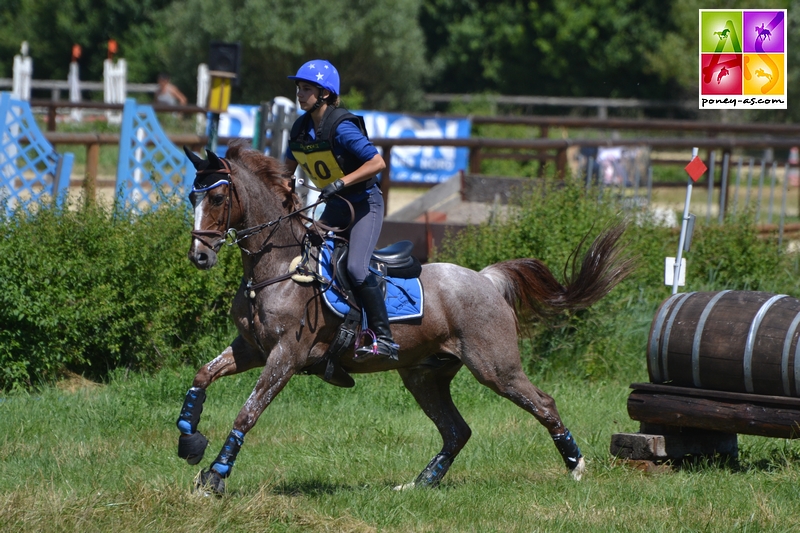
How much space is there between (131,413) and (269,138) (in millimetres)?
5614

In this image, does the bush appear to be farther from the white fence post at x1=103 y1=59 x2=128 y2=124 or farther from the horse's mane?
the white fence post at x1=103 y1=59 x2=128 y2=124

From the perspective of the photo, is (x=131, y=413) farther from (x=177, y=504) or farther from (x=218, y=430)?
(x=177, y=504)

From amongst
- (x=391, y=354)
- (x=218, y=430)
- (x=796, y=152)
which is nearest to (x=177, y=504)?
(x=391, y=354)

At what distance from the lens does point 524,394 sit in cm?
631

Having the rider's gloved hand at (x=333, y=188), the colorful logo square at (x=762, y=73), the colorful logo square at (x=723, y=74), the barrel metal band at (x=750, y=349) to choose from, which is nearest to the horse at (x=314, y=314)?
the rider's gloved hand at (x=333, y=188)

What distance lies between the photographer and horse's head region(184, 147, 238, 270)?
524 centimetres

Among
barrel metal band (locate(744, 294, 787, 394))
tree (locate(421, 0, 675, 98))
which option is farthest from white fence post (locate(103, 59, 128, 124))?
barrel metal band (locate(744, 294, 787, 394))

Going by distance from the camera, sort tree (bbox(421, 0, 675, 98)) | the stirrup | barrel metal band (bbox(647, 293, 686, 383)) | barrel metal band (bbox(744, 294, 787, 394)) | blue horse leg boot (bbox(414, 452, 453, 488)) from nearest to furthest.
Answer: the stirrup
barrel metal band (bbox(744, 294, 787, 394))
blue horse leg boot (bbox(414, 452, 453, 488))
barrel metal band (bbox(647, 293, 686, 383))
tree (bbox(421, 0, 675, 98))

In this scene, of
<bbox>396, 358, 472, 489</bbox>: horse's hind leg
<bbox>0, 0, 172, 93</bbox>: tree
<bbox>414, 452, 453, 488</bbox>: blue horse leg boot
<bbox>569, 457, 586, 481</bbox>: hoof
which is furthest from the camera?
<bbox>0, 0, 172, 93</bbox>: tree

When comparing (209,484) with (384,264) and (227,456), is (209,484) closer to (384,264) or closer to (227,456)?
(227,456)

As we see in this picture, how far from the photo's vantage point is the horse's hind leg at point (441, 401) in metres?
6.45

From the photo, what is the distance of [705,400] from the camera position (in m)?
6.32

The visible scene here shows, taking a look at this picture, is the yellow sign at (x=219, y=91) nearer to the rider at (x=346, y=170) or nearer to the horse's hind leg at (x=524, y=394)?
the rider at (x=346, y=170)

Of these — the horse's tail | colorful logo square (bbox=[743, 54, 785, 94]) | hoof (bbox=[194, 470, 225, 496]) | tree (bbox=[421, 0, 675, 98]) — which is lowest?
hoof (bbox=[194, 470, 225, 496])
